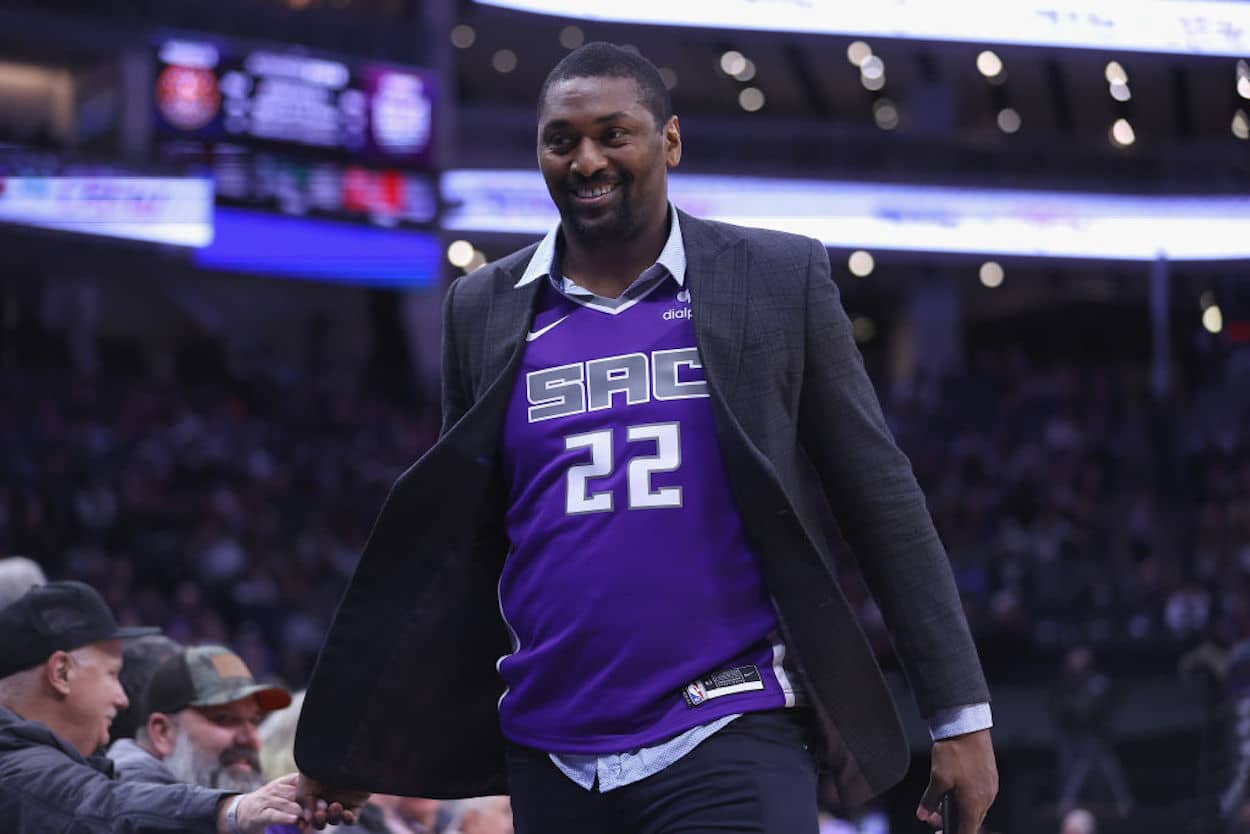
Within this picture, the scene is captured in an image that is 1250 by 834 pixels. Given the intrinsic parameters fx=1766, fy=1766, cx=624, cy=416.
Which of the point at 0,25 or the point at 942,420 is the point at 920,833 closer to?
the point at 942,420

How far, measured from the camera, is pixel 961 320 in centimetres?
3186

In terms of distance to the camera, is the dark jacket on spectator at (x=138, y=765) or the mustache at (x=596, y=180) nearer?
the mustache at (x=596, y=180)

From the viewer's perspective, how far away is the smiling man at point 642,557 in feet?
8.16

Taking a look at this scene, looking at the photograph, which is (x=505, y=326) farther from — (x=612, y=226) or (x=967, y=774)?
(x=967, y=774)

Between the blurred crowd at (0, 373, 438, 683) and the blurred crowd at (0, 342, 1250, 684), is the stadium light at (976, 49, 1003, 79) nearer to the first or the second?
the blurred crowd at (0, 342, 1250, 684)

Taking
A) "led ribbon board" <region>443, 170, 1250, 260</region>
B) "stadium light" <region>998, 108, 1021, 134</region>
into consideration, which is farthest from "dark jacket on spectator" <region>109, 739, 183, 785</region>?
"stadium light" <region>998, 108, 1021, 134</region>

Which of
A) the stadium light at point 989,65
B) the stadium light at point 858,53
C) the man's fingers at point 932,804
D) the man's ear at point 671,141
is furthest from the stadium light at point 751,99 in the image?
the man's fingers at point 932,804

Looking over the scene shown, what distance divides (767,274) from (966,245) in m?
25.0

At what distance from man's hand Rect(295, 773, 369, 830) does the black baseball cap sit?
1.10 meters

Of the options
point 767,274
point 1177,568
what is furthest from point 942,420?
point 767,274

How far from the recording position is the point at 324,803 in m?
2.78

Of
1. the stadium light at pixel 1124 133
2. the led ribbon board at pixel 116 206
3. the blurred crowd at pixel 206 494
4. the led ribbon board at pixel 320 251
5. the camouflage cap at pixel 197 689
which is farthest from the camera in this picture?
the stadium light at pixel 1124 133

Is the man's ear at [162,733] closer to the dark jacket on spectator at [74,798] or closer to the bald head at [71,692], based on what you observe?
the bald head at [71,692]

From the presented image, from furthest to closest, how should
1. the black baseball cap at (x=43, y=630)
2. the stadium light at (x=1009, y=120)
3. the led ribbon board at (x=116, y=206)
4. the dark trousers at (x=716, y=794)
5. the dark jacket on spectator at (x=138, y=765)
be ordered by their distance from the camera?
the stadium light at (x=1009, y=120), the led ribbon board at (x=116, y=206), the dark jacket on spectator at (x=138, y=765), the black baseball cap at (x=43, y=630), the dark trousers at (x=716, y=794)
